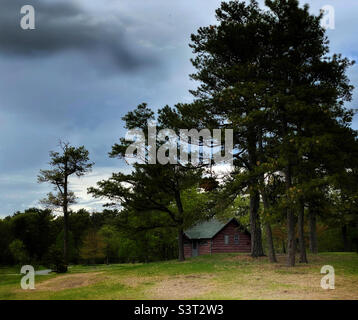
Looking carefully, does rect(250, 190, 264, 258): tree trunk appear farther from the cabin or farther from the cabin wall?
the cabin wall

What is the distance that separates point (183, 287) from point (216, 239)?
92.9 ft

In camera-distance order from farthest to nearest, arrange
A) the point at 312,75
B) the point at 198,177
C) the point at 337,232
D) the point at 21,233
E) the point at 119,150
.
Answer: the point at 21,233
the point at 337,232
the point at 119,150
the point at 198,177
the point at 312,75

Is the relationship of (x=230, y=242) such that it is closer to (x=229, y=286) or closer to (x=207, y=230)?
(x=207, y=230)

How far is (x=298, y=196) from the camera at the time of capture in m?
17.1

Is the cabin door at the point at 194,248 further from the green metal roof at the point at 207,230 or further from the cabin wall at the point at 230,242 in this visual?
the cabin wall at the point at 230,242

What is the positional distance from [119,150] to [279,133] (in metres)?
12.5

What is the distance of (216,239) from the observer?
140 feet

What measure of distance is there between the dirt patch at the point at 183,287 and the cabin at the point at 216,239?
24.4m

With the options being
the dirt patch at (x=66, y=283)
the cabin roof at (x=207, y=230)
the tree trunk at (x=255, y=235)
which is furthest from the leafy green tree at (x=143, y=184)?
the cabin roof at (x=207, y=230)

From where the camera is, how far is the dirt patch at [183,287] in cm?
1290

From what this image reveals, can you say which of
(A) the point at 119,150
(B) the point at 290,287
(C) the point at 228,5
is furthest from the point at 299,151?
(A) the point at 119,150

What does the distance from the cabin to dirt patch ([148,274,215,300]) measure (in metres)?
24.4
